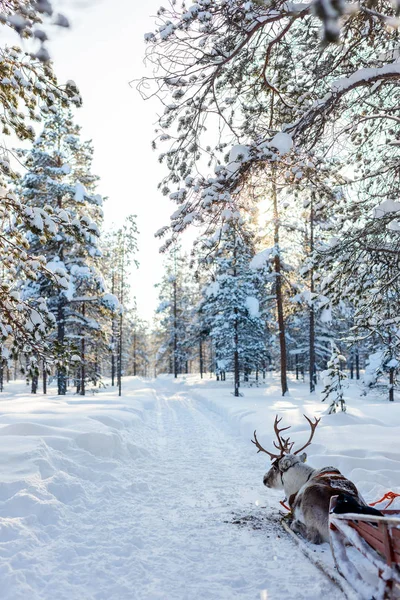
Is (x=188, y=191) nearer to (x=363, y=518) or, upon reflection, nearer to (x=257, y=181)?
(x=257, y=181)

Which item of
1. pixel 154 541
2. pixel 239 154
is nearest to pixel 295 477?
pixel 154 541

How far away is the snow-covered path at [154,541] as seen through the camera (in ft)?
12.5

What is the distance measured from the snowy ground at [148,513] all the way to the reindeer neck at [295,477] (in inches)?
20.7

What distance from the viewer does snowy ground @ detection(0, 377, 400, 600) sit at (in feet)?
12.8

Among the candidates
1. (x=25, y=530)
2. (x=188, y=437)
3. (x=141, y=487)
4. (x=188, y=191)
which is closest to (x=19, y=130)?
(x=188, y=191)

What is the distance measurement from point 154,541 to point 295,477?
6.92 ft

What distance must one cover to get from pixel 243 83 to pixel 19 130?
3737mm

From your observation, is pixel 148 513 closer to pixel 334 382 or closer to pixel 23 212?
pixel 23 212

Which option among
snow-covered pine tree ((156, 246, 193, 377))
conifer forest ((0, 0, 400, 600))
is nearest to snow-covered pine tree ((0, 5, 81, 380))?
conifer forest ((0, 0, 400, 600))

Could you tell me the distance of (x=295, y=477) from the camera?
548cm

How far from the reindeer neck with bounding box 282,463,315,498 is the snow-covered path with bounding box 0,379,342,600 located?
0.51 metres

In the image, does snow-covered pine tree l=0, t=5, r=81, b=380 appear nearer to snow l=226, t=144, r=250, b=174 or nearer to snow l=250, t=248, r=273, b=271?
snow l=226, t=144, r=250, b=174

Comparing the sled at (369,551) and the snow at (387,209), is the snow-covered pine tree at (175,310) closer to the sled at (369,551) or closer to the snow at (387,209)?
the snow at (387,209)

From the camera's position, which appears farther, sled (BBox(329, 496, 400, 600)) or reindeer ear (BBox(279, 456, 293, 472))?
reindeer ear (BBox(279, 456, 293, 472))
